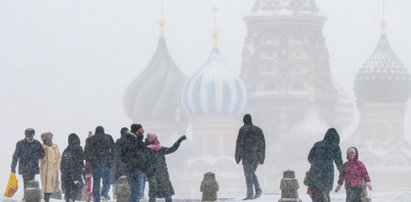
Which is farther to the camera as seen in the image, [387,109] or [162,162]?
[387,109]

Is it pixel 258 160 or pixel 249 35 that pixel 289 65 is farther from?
pixel 258 160

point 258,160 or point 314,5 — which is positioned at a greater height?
point 314,5

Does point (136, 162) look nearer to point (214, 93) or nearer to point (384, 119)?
point (384, 119)

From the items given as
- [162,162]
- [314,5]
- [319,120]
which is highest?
[314,5]

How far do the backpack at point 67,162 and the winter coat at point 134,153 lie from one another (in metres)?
2.33

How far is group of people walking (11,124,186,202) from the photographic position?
21.0 metres

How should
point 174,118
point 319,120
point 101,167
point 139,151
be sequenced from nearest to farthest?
point 139,151 → point 101,167 → point 319,120 → point 174,118

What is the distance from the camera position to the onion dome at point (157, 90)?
5463 inches

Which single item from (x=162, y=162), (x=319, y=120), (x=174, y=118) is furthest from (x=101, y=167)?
(x=174, y=118)

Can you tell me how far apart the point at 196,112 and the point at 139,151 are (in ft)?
371

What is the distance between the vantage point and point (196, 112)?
134 m

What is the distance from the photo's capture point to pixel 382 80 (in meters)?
133

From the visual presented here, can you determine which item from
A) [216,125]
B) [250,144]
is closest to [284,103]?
[216,125]

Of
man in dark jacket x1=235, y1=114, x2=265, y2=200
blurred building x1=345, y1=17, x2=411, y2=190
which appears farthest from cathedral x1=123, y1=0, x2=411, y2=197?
man in dark jacket x1=235, y1=114, x2=265, y2=200
